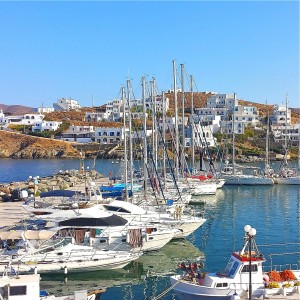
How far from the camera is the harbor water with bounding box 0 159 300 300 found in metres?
21.8

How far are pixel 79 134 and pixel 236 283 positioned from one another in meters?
113

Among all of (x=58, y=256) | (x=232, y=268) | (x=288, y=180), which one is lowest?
(x=58, y=256)

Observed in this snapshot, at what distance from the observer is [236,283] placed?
17.6 meters

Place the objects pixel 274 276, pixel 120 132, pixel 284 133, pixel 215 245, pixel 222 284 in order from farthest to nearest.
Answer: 1. pixel 284 133
2. pixel 120 132
3. pixel 215 245
4. pixel 274 276
5. pixel 222 284

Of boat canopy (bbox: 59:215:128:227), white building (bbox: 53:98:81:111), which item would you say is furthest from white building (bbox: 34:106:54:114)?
boat canopy (bbox: 59:215:128:227)

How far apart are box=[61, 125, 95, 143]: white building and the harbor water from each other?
76.9m

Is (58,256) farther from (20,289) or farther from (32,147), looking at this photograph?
(32,147)

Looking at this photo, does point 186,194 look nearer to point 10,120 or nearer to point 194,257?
point 194,257

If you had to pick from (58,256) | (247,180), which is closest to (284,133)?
(247,180)

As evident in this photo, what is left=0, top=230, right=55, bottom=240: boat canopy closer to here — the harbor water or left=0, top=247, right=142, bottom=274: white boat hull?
left=0, top=247, right=142, bottom=274: white boat hull

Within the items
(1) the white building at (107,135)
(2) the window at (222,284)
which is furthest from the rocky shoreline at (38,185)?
(1) the white building at (107,135)

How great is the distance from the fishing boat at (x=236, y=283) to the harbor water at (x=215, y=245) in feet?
7.14

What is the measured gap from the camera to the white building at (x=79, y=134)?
125625 millimetres

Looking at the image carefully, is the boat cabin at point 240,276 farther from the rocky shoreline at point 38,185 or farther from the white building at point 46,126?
the white building at point 46,126
